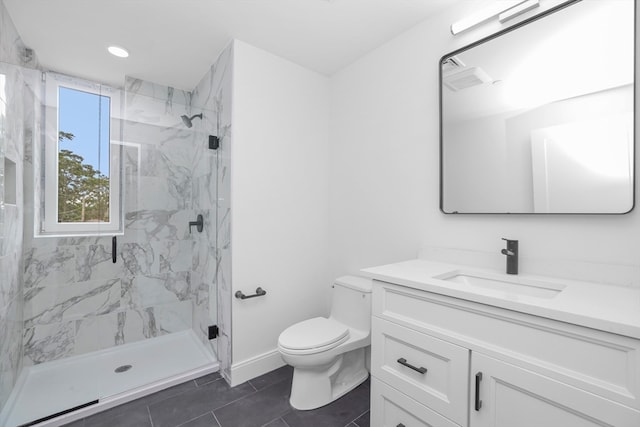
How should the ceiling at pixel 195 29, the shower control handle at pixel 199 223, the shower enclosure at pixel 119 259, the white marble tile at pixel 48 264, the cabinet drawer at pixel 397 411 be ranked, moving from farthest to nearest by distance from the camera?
the shower control handle at pixel 199 223 → the white marble tile at pixel 48 264 → the shower enclosure at pixel 119 259 → the ceiling at pixel 195 29 → the cabinet drawer at pixel 397 411

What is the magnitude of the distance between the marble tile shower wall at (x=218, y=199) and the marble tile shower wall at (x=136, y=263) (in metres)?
0.16

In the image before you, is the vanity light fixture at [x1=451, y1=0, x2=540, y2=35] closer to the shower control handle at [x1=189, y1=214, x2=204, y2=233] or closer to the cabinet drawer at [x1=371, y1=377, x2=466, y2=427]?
the cabinet drawer at [x1=371, y1=377, x2=466, y2=427]

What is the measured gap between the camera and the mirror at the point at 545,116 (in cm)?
111

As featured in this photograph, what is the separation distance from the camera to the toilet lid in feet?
5.24

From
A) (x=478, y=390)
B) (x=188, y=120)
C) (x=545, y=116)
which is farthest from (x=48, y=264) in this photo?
(x=545, y=116)

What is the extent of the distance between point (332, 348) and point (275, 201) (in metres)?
1.09

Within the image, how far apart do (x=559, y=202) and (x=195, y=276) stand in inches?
105

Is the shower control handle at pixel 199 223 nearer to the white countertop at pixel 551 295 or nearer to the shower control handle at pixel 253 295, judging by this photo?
the shower control handle at pixel 253 295

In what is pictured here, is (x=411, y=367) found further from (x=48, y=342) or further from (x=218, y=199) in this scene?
(x=48, y=342)

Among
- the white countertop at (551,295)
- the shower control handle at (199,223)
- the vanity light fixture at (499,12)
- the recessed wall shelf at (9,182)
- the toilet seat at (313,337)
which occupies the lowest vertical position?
the toilet seat at (313,337)

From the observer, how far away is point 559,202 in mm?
1243

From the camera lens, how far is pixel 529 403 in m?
0.86

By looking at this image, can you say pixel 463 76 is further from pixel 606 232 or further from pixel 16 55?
pixel 16 55

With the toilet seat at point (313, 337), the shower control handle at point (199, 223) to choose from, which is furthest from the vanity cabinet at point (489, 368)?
the shower control handle at point (199, 223)
